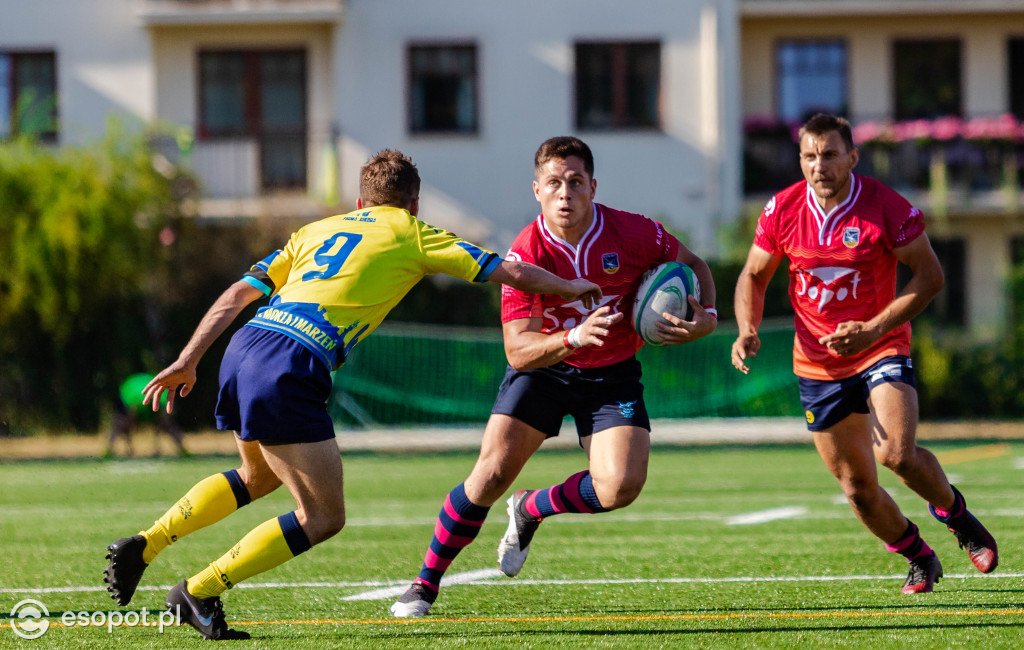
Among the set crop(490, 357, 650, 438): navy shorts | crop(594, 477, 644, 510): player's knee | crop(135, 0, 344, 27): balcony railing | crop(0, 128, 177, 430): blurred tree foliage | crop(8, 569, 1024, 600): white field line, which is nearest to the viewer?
crop(594, 477, 644, 510): player's knee

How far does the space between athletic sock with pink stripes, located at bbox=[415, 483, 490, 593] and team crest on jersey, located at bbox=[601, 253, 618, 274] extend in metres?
1.20

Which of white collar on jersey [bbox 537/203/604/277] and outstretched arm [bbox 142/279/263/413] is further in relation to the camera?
white collar on jersey [bbox 537/203/604/277]

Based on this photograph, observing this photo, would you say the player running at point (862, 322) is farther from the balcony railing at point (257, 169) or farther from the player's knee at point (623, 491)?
the balcony railing at point (257, 169)

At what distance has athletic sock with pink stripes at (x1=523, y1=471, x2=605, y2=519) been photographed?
5.79m

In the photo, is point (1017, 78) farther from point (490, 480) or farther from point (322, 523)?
point (322, 523)

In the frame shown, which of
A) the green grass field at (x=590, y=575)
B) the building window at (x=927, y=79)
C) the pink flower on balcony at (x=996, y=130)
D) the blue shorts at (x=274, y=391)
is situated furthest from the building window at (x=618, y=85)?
the blue shorts at (x=274, y=391)

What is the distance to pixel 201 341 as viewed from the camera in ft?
17.2

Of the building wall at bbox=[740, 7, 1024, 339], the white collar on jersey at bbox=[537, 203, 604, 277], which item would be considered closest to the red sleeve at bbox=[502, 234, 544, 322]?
the white collar on jersey at bbox=[537, 203, 604, 277]

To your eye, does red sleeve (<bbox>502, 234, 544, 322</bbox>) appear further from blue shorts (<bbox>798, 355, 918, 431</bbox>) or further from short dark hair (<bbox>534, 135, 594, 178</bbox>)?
blue shorts (<bbox>798, 355, 918, 431</bbox>)

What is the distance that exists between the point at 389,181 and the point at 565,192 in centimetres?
80

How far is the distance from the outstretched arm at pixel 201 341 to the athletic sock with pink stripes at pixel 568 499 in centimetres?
166

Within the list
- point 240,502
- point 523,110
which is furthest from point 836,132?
point 523,110

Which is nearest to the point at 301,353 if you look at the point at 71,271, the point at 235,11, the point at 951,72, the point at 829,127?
the point at 829,127

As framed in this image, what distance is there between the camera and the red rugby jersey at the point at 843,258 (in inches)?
237
